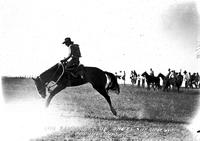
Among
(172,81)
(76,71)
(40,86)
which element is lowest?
(172,81)

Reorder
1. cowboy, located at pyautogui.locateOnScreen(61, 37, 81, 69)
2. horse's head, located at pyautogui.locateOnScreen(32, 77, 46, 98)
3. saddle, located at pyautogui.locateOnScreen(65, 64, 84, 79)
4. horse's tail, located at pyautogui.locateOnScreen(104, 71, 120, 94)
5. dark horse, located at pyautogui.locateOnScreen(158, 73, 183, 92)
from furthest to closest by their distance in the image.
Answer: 1. dark horse, located at pyautogui.locateOnScreen(158, 73, 183, 92)
2. horse's tail, located at pyautogui.locateOnScreen(104, 71, 120, 94)
3. horse's head, located at pyautogui.locateOnScreen(32, 77, 46, 98)
4. saddle, located at pyautogui.locateOnScreen(65, 64, 84, 79)
5. cowboy, located at pyautogui.locateOnScreen(61, 37, 81, 69)

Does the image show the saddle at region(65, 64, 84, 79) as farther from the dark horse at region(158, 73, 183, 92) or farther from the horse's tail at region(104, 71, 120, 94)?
the dark horse at region(158, 73, 183, 92)

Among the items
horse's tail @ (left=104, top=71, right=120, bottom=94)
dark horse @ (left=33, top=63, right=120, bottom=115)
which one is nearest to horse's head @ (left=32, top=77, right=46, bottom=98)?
dark horse @ (left=33, top=63, right=120, bottom=115)

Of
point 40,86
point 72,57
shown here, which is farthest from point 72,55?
point 40,86

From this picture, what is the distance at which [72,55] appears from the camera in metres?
12.9

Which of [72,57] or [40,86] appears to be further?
[40,86]

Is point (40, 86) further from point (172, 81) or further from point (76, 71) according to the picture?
point (172, 81)

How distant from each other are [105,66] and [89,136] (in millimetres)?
6005

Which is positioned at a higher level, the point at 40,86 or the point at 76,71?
the point at 76,71

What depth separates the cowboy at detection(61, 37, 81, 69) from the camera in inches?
503

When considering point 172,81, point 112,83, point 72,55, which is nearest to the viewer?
point 72,55

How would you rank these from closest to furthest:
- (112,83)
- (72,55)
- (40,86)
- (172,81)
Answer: (72,55), (40,86), (112,83), (172,81)

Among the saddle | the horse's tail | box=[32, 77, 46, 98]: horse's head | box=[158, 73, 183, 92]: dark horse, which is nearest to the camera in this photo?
the saddle

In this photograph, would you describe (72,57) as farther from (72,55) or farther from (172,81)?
(172,81)
